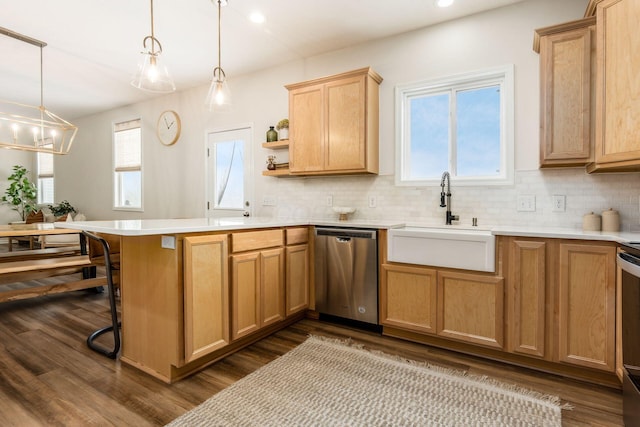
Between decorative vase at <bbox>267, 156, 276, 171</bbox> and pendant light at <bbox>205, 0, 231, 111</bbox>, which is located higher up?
pendant light at <bbox>205, 0, 231, 111</bbox>

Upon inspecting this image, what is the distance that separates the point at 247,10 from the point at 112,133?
14.5 ft

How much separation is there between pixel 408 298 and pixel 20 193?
8.99 metres

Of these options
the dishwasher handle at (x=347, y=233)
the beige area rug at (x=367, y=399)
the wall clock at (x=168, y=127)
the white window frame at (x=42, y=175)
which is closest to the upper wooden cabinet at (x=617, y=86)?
the beige area rug at (x=367, y=399)

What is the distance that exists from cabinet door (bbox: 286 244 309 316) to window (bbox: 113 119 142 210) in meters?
3.78

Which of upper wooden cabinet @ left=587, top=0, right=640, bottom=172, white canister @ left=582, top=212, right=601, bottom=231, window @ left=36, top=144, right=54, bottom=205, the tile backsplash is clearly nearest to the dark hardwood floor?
white canister @ left=582, top=212, right=601, bottom=231

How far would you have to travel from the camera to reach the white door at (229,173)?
167 inches

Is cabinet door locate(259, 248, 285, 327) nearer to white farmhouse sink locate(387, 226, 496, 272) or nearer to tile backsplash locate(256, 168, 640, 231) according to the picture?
white farmhouse sink locate(387, 226, 496, 272)

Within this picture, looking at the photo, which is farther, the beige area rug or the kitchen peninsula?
the kitchen peninsula

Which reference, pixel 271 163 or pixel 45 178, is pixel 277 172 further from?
pixel 45 178

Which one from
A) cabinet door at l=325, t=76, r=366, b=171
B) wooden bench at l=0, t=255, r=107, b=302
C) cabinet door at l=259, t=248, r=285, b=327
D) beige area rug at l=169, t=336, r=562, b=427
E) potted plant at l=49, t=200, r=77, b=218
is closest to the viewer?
beige area rug at l=169, t=336, r=562, b=427

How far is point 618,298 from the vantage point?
186 cm

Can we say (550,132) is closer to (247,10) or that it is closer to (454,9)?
(454,9)

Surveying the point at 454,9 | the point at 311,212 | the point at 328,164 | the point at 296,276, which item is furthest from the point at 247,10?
the point at 296,276

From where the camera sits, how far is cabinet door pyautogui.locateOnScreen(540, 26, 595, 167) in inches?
86.3
